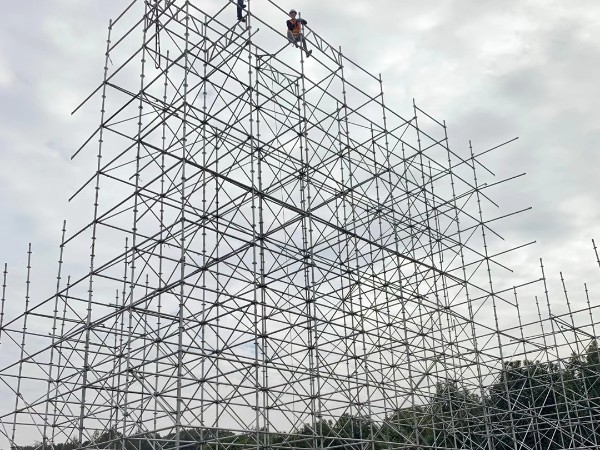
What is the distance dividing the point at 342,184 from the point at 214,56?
183 inches

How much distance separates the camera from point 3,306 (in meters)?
18.9

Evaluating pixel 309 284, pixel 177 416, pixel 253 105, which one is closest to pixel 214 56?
pixel 253 105

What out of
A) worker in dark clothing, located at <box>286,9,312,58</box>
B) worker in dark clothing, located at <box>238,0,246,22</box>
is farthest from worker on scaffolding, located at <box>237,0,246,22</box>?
worker in dark clothing, located at <box>286,9,312,58</box>

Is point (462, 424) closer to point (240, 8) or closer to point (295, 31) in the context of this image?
point (295, 31)

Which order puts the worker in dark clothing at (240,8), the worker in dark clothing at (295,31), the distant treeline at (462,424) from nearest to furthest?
the distant treeline at (462,424) → the worker in dark clothing at (240,8) → the worker in dark clothing at (295,31)

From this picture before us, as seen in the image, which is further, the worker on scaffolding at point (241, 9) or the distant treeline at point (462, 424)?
the worker on scaffolding at point (241, 9)

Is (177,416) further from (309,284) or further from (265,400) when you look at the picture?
(309,284)

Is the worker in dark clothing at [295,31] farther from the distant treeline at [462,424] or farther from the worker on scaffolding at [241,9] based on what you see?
the distant treeline at [462,424]

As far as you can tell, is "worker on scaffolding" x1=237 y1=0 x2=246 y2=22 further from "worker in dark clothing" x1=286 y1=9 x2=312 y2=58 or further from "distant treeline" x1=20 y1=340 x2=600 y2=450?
"distant treeline" x1=20 y1=340 x2=600 y2=450

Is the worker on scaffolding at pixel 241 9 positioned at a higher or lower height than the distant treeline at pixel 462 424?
higher

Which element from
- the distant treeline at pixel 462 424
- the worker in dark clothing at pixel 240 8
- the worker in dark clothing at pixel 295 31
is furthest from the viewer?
the worker in dark clothing at pixel 295 31

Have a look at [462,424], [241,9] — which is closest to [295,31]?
[241,9]

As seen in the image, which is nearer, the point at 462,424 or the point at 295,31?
the point at 295,31

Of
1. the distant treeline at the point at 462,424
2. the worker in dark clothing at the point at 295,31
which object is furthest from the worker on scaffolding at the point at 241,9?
the distant treeline at the point at 462,424
